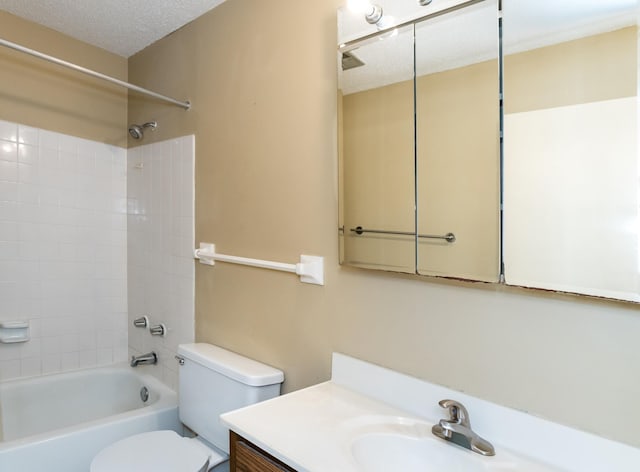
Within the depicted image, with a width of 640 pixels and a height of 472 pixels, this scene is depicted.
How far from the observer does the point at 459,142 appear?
3.77ft

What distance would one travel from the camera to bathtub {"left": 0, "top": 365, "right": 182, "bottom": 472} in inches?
66.6

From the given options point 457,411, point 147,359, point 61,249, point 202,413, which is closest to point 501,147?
point 457,411

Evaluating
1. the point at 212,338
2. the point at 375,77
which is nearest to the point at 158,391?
the point at 212,338

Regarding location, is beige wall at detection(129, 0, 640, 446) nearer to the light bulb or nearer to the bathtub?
the light bulb

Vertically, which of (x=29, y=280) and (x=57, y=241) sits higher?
(x=57, y=241)

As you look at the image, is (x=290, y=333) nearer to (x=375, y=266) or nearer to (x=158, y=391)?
(x=375, y=266)

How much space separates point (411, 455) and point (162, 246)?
175 cm

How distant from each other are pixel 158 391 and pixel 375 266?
1558 mm

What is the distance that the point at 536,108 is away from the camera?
1.00 m

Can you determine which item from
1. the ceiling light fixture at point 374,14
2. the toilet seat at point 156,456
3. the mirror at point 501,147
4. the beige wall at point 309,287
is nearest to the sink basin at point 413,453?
the beige wall at point 309,287

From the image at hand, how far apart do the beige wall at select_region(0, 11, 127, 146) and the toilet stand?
1537mm

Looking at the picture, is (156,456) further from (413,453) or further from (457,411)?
(457,411)

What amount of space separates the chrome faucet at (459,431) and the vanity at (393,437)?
0.01 meters

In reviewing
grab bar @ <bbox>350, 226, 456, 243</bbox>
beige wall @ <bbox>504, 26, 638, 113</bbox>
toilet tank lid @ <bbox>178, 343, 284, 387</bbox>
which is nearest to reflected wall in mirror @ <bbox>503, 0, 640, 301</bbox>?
beige wall @ <bbox>504, 26, 638, 113</bbox>
